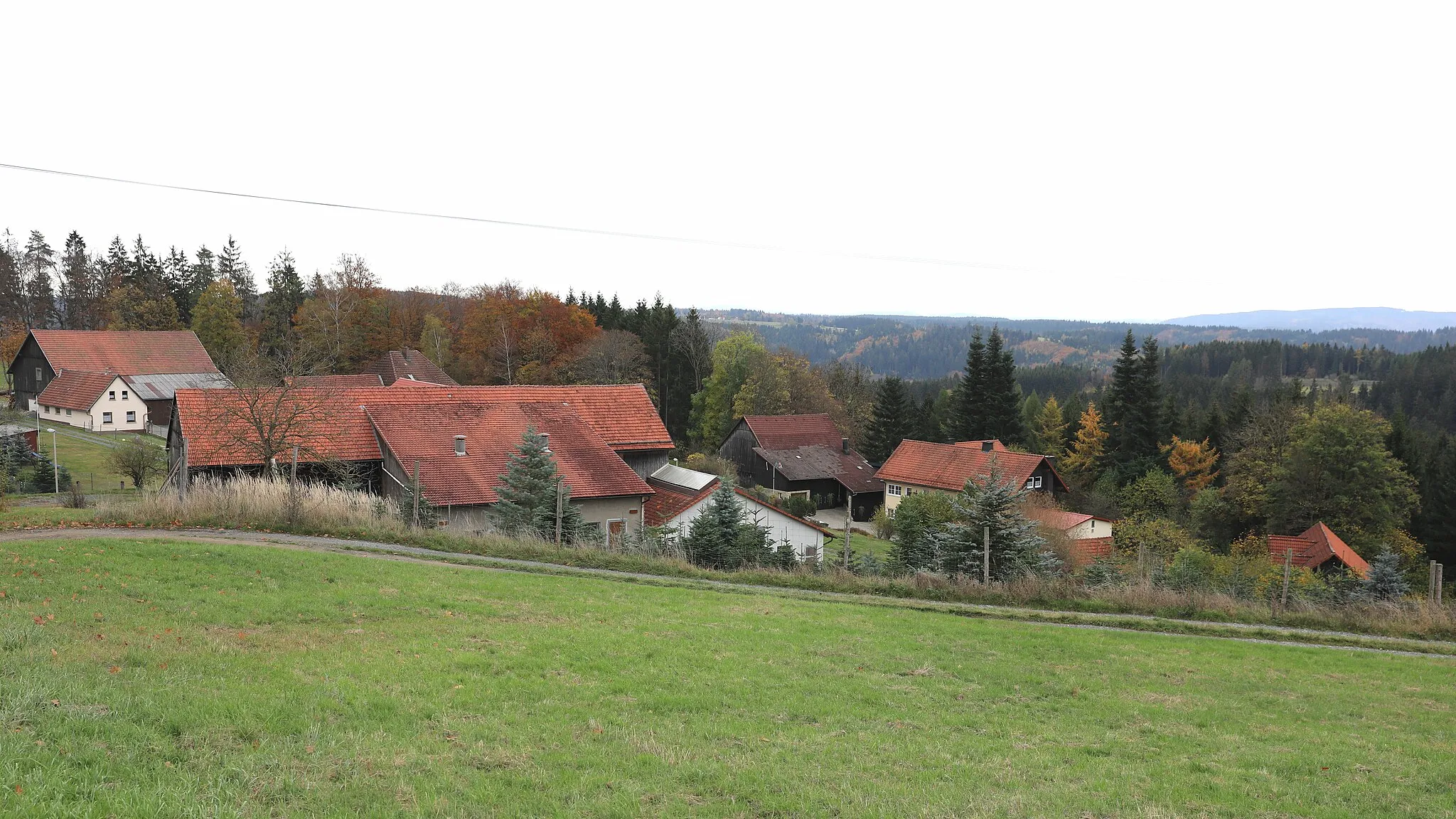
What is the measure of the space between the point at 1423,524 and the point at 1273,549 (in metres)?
18.2

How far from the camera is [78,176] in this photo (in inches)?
569

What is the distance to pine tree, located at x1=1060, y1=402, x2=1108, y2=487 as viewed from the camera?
6394 cm

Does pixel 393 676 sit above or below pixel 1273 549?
above

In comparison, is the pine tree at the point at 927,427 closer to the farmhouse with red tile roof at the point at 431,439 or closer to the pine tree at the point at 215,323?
the farmhouse with red tile roof at the point at 431,439

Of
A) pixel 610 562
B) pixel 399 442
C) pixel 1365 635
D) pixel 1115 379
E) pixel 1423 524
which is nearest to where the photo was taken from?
pixel 1365 635

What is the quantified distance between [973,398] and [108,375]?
2447 inches

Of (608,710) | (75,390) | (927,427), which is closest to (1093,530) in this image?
(927,427)

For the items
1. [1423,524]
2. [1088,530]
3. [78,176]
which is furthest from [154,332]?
[1423,524]

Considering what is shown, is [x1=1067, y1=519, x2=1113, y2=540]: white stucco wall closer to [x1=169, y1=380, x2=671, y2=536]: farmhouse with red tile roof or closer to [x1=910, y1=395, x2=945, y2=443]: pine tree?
[x1=169, y1=380, x2=671, y2=536]: farmhouse with red tile roof

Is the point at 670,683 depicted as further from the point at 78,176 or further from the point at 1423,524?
the point at 1423,524

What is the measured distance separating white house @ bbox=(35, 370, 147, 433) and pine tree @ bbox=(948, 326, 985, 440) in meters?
59.5

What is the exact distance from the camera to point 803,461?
6259 centimetres

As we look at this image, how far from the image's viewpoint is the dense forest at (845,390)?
46.7 m

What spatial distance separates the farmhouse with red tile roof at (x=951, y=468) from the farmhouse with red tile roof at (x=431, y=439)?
2491 centimetres
